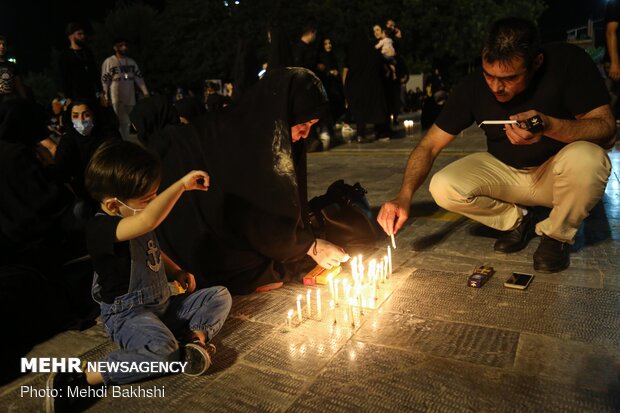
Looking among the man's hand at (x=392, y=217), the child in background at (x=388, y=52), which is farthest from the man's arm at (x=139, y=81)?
the man's hand at (x=392, y=217)

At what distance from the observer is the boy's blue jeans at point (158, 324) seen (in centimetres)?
255

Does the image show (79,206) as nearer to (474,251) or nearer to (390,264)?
(390,264)

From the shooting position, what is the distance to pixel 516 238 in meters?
4.10

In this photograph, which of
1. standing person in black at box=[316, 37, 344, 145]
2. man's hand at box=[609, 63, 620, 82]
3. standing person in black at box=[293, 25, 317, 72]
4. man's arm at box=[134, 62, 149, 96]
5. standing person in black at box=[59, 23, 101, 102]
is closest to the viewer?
man's hand at box=[609, 63, 620, 82]

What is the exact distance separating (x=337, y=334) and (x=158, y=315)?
932 millimetres

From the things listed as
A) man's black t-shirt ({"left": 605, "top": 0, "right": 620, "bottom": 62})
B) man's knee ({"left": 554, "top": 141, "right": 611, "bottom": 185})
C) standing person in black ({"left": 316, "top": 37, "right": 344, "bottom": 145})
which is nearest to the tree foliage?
standing person in black ({"left": 316, "top": 37, "right": 344, "bottom": 145})

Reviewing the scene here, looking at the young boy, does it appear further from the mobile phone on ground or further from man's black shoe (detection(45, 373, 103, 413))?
the mobile phone on ground

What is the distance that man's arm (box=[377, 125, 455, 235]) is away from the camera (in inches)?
146

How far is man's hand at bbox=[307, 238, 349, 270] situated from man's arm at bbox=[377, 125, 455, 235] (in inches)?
14.0

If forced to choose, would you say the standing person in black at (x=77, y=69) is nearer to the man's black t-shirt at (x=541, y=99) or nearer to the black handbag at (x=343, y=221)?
the black handbag at (x=343, y=221)

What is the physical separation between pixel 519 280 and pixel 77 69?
721cm

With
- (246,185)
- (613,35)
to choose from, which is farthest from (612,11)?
(246,185)

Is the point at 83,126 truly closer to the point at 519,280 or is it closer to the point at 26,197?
the point at 26,197

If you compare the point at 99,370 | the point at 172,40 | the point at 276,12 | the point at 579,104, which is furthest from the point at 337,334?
the point at 172,40
